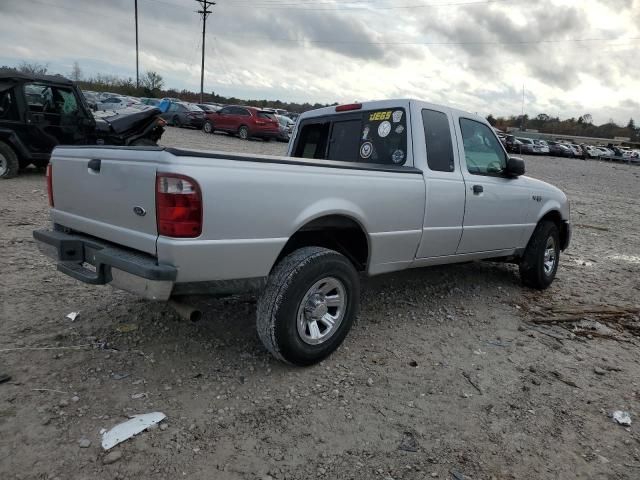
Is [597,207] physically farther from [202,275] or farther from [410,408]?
[202,275]

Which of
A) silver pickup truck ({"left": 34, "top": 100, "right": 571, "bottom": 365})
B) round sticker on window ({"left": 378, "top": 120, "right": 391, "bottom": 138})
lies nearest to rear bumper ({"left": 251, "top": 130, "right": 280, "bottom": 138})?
silver pickup truck ({"left": 34, "top": 100, "right": 571, "bottom": 365})

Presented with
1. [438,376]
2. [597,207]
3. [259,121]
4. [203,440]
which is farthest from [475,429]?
[259,121]

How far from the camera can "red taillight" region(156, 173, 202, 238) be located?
2680 millimetres

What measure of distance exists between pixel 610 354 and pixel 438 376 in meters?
1.73

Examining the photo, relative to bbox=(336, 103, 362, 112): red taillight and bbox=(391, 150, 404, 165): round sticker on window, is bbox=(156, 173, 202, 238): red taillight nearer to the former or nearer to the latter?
bbox=(391, 150, 404, 165): round sticker on window

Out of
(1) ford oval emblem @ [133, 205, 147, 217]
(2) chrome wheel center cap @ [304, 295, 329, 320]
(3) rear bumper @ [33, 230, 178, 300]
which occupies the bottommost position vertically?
(2) chrome wheel center cap @ [304, 295, 329, 320]

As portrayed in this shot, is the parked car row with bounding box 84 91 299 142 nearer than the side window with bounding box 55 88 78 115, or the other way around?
the side window with bounding box 55 88 78 115

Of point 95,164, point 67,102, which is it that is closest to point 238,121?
point 67,102

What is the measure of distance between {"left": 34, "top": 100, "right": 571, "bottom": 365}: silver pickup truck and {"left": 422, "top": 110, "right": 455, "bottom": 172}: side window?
0.05 ft

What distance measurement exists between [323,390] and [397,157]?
2134mm

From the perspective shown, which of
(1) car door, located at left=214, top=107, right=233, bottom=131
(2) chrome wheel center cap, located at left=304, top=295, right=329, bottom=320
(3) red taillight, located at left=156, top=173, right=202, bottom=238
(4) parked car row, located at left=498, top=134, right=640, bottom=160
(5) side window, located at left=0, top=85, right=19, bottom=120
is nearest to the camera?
(3) red taillight, located at left=156, top=173, right=202, bottom=238

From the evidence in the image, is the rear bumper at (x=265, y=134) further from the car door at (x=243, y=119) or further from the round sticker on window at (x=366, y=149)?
the round sticker on window at (x=366, y=149)

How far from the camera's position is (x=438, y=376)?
355 centimetres

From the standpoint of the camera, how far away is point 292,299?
3.17 meters
